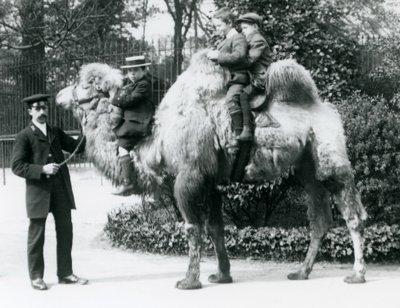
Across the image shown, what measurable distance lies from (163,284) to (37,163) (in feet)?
6.74

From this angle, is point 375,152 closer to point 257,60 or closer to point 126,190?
point 257,60

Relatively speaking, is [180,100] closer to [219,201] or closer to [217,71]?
[217,71]

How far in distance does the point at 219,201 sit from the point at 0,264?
329 cm

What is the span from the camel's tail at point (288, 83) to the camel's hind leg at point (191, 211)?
135 centimetres

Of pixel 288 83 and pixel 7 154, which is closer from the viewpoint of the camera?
pixel 288 83

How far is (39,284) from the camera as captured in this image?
23.4ft

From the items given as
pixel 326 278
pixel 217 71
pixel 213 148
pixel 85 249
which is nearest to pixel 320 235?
pixel 326 278

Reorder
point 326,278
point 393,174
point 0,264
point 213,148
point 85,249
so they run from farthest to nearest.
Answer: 1. point 85,249
2. point 393,174
3. point 0,264
4. point 326,278
5. point 213,148

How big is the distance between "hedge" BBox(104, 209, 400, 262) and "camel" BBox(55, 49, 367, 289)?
1.29 metres

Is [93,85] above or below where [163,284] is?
above

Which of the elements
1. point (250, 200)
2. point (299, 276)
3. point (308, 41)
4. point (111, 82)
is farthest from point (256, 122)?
point (308, 41)

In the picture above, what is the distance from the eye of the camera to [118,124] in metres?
7.51

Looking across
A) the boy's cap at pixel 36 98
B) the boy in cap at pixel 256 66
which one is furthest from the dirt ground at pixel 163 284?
the boy's cap at pixel 36 98

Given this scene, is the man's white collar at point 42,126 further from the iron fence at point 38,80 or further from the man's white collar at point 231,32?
the iron fence at point 38,80
